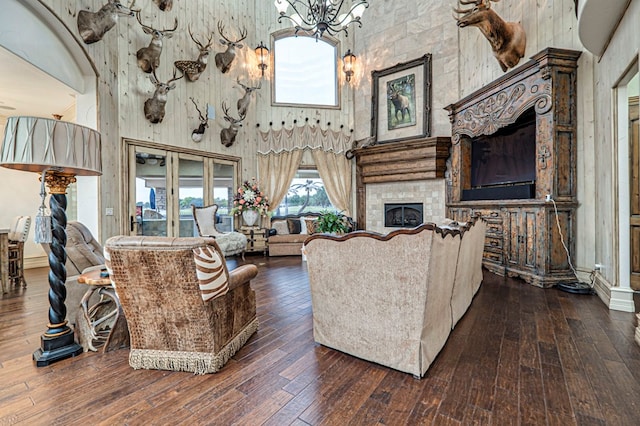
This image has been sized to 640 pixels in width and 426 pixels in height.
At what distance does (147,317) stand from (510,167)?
5128mm

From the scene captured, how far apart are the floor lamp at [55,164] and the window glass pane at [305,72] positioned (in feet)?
19.0

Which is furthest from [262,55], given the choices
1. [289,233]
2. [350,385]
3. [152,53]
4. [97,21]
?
[350,385]

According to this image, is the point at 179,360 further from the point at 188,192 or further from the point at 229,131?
the point at 229,131

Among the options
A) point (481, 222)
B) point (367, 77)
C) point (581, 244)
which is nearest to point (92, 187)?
point (481, 222)

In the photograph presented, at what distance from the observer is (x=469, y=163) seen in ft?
17.4

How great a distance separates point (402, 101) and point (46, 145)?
6262 mm

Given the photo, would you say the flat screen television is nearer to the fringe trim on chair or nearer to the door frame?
the fringe trim on chair

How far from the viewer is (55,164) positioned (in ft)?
5.87

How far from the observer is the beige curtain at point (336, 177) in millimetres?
7148

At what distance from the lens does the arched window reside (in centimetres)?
727

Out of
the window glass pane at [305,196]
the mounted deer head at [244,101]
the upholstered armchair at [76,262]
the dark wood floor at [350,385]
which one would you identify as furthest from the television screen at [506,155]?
the upholstered armchair at [76,262]

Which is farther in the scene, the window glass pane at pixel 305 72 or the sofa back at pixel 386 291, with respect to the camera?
the window glass pane at pixel 305 72

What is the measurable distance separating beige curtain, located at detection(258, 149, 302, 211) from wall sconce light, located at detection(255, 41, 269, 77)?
6.90 feet

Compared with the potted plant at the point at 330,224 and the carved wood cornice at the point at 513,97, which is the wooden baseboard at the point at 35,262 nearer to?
the potted plant at the point at 330,224
